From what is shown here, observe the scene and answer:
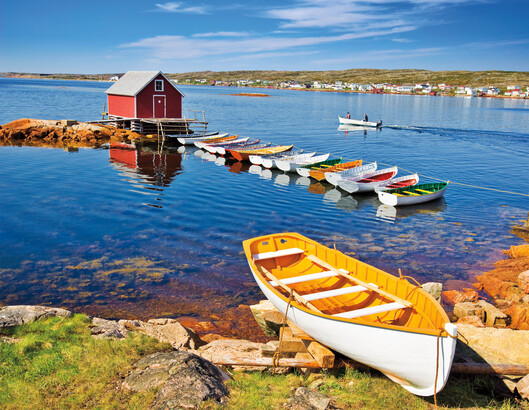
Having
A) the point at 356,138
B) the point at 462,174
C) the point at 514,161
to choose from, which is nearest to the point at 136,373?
the point at 462,174

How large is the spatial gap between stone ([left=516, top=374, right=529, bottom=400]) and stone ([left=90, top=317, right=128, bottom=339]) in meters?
7.34

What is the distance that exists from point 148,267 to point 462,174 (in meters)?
28.2

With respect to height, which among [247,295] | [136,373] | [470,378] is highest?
[136,373]

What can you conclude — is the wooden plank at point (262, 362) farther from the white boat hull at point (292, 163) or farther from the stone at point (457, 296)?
the white boat hull at point (292, 163)

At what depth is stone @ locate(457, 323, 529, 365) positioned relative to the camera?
26.6ft

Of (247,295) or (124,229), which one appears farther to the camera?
(124,229)

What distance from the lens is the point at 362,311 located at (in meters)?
8.37

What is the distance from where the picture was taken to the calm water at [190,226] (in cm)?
1317

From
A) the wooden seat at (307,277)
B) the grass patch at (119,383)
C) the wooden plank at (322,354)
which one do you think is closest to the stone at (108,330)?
the grass patch at (119,383)

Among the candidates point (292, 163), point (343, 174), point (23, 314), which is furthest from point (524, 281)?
point (292, 163)

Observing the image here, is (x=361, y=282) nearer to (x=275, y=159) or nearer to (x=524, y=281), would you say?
(x=524, y=281)

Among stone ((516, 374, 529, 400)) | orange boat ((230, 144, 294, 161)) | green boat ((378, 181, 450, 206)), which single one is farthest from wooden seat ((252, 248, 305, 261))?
orange boat ((230, 144, 294, 161))

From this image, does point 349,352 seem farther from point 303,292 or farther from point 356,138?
point 356,138

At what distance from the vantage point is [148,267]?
48.5 ft
